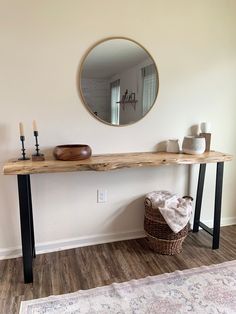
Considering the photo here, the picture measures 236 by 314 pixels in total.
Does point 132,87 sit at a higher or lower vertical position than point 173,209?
higher

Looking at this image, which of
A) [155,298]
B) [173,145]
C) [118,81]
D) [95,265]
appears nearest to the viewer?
[155,298]

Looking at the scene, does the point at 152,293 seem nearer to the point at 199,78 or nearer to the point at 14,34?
the point at 199,78

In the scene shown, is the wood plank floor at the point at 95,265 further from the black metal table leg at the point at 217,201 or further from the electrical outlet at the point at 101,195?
the electrical outlet at the point at 101,195

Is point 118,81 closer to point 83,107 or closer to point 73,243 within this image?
point 83,107

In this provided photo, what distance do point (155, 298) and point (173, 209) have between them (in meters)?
0.67

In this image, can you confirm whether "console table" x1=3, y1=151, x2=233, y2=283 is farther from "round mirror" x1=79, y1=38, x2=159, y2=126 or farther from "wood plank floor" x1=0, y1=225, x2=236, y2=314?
Answer: "round mirror" x1=79, y1=38, x2=159, y2=126

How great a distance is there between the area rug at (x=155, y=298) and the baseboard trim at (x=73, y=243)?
583 mm

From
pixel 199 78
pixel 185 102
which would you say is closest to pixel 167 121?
pixel 185 102

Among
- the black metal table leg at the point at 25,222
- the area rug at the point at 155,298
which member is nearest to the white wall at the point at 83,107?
the black metal table leg at the point at 25,222

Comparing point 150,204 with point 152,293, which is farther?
point 150,204

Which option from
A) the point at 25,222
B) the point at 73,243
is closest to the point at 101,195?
the point at 73,243

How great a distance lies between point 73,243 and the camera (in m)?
2.31

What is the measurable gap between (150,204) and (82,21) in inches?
62.8

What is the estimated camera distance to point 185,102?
239 centimetres
